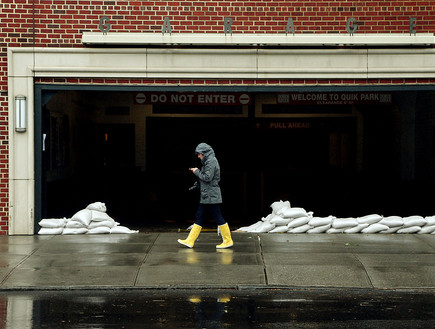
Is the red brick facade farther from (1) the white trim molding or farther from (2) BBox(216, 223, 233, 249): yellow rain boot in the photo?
(2) BBox(216, 223, 233, 249): yellow rain boot

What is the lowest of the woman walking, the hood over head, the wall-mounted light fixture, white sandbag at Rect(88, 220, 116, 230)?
white sandbag at Rect(88, 220, 116, 230)

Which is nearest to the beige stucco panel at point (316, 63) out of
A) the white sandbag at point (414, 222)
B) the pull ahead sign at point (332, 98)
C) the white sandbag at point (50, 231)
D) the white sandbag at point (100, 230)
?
the pull ahead sign at point (332, 98)

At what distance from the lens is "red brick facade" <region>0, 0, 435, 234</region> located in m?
12.6

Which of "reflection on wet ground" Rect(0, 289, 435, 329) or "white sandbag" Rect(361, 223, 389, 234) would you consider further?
"white sandbag" Rect(361, 223, 389, 234)

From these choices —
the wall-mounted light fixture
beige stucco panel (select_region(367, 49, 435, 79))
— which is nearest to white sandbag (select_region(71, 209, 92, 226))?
the wall-mounted light fixture

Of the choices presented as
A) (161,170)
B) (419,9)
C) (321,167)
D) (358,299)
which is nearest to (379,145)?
(321,167)

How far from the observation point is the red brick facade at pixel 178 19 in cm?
1260

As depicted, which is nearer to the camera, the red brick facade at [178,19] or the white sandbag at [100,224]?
the red brick facade at [178,19]

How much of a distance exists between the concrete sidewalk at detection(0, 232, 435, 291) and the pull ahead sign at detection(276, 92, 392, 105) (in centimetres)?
359

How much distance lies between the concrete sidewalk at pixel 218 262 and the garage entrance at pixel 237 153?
4.03 meters

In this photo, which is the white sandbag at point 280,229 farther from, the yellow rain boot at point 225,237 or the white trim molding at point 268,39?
the white trim molding at point 268,39

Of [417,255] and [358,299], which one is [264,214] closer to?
[417,255]

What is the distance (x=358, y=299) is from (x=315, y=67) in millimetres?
5955

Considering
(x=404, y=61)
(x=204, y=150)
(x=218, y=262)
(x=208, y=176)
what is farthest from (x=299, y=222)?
(x=404, y=61)
